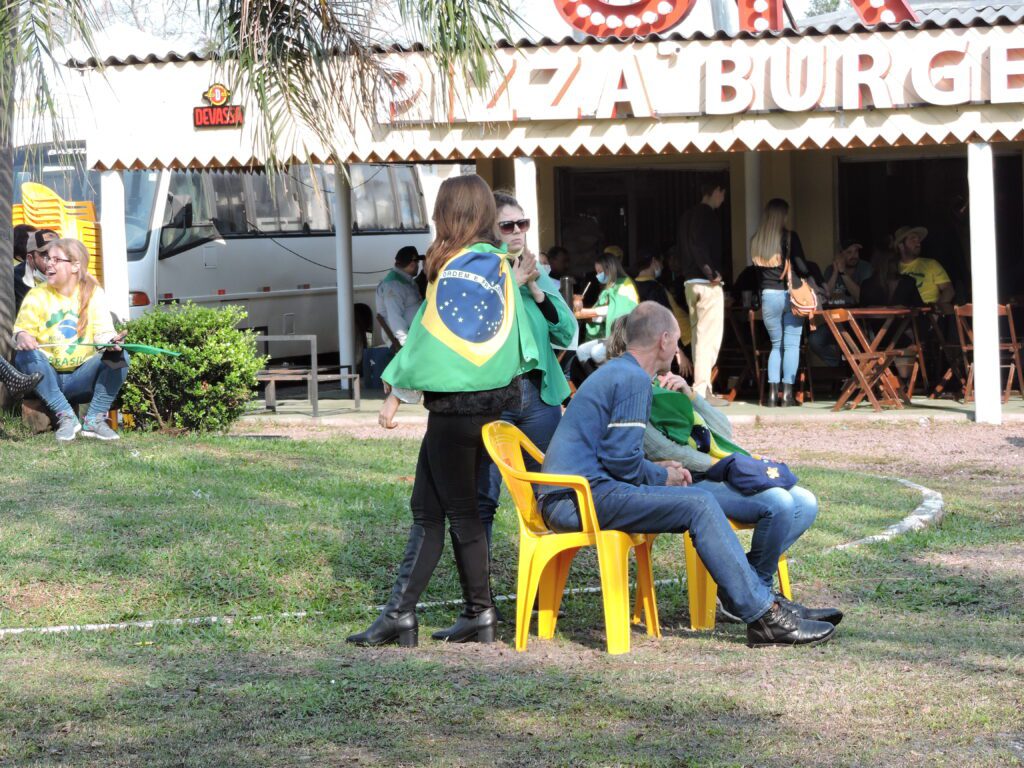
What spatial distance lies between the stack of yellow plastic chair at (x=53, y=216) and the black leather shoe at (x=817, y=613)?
957 centimetres

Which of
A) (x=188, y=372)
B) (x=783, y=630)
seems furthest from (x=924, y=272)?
(x=783, y=630)

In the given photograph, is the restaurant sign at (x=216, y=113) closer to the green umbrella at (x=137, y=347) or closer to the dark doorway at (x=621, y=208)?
the green umbrella at (x=137, y=347)

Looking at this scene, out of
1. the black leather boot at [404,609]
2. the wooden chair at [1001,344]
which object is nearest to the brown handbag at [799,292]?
the wooden chair at [1001,344]

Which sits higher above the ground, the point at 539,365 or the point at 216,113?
the point at 216,113

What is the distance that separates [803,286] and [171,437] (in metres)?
5.70

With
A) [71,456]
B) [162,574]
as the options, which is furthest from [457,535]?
[71,456]

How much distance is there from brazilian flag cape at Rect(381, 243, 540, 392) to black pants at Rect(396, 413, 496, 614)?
0.16 meters

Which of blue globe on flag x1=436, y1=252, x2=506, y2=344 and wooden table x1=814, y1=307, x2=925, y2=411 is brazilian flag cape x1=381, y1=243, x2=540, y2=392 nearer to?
blue globe on flag x1=436, y1=252, x2=506, y2=344

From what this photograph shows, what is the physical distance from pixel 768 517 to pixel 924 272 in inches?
346

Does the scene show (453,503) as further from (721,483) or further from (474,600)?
(721,483)

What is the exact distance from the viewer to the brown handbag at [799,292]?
42.1ft

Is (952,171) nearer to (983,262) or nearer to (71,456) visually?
(983,262)

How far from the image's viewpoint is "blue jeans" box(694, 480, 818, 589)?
5.48 metres

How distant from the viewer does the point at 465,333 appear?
206 inches
